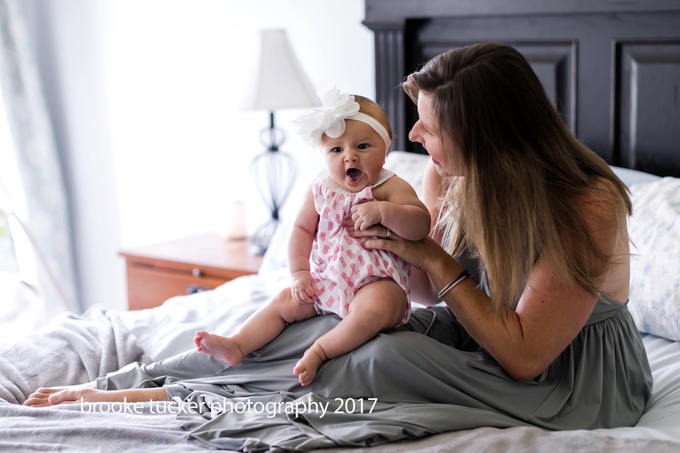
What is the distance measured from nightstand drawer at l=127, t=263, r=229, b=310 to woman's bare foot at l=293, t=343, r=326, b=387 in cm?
134

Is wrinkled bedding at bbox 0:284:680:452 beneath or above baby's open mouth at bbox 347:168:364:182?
beneath

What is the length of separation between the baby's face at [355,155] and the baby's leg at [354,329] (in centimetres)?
22

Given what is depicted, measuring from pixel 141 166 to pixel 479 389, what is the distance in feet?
8.05

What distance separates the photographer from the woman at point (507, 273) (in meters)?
1.24

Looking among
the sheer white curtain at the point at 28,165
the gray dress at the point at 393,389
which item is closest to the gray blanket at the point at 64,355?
the gray dress at the point at 393,389

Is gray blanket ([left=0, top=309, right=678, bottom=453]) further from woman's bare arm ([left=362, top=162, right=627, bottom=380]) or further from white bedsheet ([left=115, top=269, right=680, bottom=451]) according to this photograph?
woman's bare arm ([left=362, top=162, right=627, bottom=380])

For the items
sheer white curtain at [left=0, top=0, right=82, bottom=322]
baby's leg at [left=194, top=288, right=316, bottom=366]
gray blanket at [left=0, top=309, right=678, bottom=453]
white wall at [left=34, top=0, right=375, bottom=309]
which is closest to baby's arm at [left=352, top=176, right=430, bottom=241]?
baby's leg at [left=194, top=288, right=316, bottom=366]

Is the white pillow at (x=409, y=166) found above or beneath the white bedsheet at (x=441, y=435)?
above

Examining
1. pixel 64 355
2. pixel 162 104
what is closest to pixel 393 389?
pixel 64 355

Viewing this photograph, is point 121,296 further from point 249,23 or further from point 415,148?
point 415,148

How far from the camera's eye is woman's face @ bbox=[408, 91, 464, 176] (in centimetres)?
128

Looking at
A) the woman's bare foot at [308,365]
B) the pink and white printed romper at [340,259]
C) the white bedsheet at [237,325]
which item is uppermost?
the pink and white printed romper at [340,259]

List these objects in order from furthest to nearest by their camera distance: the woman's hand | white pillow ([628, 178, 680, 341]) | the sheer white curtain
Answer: the sheer white curtain < white pillow ([628, 178, 680, 341]) < the woman's hand

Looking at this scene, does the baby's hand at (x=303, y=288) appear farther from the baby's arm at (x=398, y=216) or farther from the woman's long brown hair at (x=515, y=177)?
the woman's long brown hair at (x=515, y=177)
